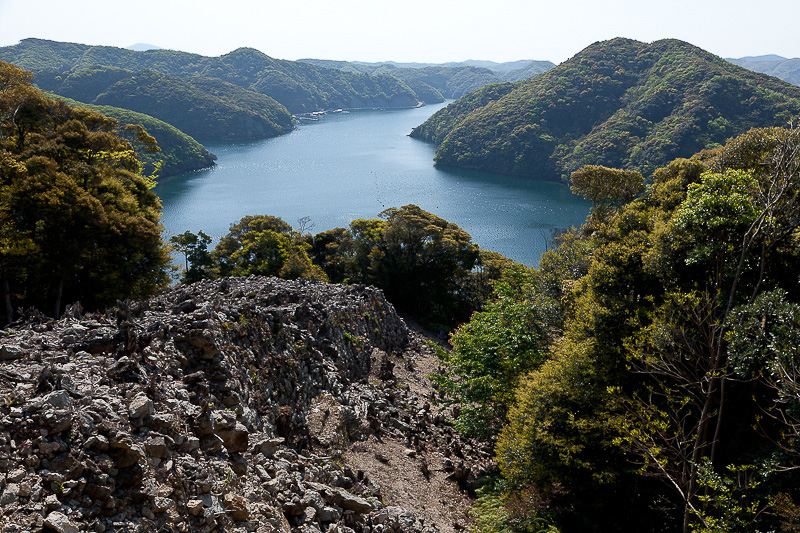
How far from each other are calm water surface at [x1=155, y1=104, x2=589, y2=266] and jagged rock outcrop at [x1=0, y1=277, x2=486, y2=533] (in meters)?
51.9

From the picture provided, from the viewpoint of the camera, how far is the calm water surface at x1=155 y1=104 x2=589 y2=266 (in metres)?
78.4

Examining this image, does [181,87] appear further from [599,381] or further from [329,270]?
[599,381]

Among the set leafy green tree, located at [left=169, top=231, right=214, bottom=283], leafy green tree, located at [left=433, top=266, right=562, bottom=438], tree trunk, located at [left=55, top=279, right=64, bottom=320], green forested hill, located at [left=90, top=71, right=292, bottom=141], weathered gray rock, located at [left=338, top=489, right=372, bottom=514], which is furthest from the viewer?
green forested hill, located at [left=90, top=71, right=292, bottom=141]

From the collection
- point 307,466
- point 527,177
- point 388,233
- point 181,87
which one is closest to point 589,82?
point 527,177

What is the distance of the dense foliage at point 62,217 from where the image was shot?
2172 cm

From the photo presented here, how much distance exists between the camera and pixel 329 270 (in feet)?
169

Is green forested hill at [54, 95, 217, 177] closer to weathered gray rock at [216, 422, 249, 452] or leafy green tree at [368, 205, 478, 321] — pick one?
leafy green tree at [368, 205, 478, 321]

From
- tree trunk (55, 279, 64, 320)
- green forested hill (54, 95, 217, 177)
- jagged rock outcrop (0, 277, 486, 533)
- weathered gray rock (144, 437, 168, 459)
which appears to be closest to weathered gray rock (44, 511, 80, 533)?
jagged rock outcrop (0, 277, 486, 533)

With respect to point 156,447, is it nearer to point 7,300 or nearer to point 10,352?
point 10,352

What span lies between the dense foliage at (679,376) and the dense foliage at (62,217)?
755 inches

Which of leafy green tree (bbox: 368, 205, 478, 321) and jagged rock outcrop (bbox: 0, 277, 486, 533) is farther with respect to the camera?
leafy green tree (bbox: 368, 205, 478, 321)

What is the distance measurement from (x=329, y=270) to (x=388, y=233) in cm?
877

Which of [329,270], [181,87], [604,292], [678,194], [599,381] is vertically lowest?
[329,270]

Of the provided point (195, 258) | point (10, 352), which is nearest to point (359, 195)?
point (195, 258)
